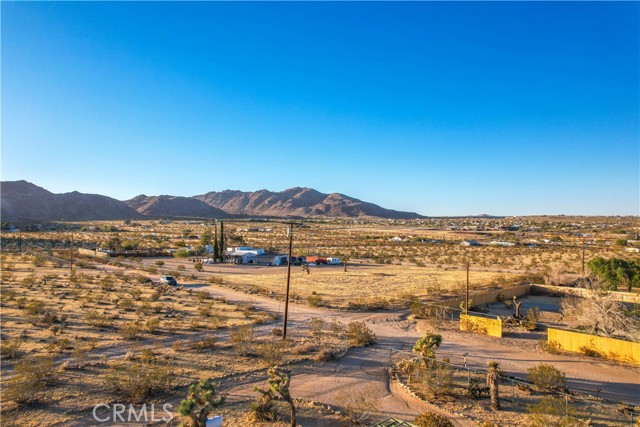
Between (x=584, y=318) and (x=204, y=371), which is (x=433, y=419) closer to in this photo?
(x=204, y=371)

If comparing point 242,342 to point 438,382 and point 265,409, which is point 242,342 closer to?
point 265,409

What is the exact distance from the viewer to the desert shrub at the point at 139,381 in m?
13.1

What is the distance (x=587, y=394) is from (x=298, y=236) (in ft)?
306

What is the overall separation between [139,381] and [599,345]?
70.9 ft

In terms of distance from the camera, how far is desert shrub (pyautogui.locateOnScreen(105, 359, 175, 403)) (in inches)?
517

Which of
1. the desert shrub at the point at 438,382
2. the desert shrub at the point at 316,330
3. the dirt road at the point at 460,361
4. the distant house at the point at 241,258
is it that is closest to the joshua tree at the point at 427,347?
the desert shrub at the point at 438,382

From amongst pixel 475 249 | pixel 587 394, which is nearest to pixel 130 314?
pixel 587 394

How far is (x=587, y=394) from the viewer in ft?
49.1

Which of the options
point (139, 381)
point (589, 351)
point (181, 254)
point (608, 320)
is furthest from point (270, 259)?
point (139, 381)

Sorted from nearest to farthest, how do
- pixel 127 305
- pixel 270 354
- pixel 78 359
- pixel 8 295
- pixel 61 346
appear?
1. pixel 78 359
2. pixel 270 354
3. pixel 61 346
4. pixel 127 305
5. pixel 8 295

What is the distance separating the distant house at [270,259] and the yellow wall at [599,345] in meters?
39.6

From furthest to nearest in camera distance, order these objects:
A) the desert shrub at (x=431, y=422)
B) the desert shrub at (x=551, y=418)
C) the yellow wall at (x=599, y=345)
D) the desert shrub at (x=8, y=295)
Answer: the desert shrub at (x=8, y=295), the yellow wall at (x=599, y=345), the desert shrub at (x=431, y=422), the desert shrub at (x=551, y=418)

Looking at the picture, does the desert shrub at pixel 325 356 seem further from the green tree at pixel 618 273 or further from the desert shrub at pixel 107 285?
the green tree at pixel 618 273

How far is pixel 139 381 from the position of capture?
13.3 metres
